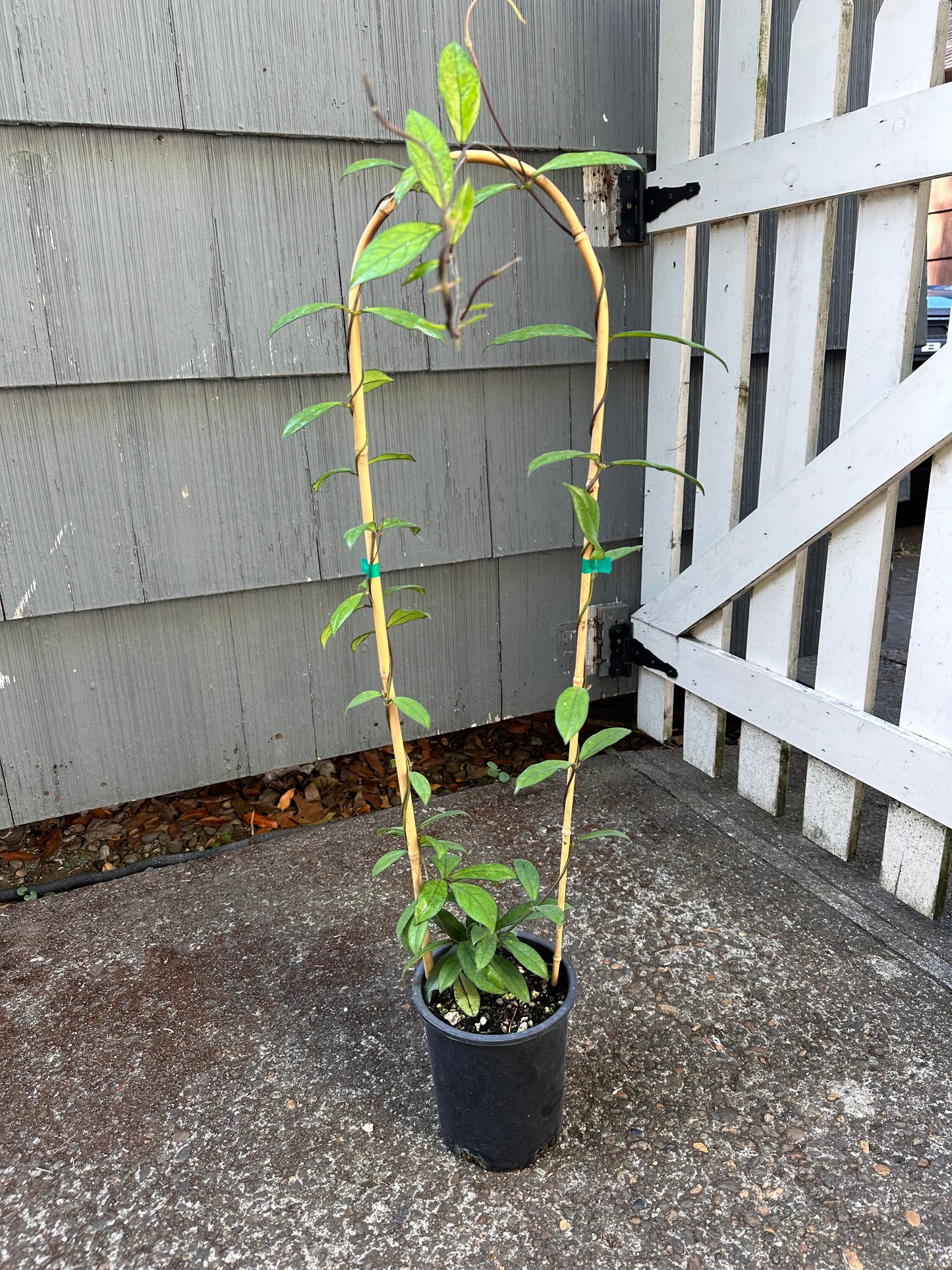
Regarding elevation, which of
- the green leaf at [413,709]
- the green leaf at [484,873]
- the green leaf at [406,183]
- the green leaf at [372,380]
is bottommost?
the green leaf at [484,873]

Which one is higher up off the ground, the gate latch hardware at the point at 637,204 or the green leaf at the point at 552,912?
the gate latch hardware at the point at 637,204

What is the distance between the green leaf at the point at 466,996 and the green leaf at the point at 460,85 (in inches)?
39.4

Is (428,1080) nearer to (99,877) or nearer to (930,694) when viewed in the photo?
(99,877)

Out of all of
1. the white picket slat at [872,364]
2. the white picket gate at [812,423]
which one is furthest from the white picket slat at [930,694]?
the white picket slat at [872,364]

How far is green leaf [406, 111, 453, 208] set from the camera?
2.43ft

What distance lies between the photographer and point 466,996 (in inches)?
47.2

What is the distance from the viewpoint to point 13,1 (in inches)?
63.6

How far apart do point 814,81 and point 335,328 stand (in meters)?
1.05

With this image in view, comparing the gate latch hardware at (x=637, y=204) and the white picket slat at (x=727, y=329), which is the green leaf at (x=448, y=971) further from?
the gate latch hardware at (x=637, y=204)

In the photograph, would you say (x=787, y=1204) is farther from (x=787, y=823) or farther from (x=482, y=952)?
(x=787, y=823)

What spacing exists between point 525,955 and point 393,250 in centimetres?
86

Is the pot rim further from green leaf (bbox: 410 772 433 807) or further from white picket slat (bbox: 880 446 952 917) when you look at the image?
white picket slat (bbox: 880 446 952 917)

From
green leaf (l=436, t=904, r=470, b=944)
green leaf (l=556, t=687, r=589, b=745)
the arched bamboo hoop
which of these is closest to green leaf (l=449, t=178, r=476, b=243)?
the arched bamboo hoop

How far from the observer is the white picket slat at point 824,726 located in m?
1.62
